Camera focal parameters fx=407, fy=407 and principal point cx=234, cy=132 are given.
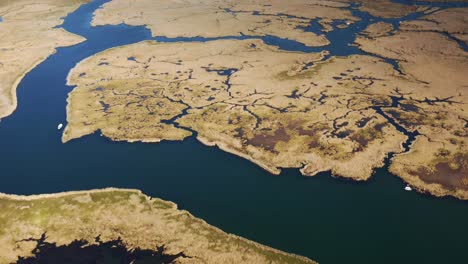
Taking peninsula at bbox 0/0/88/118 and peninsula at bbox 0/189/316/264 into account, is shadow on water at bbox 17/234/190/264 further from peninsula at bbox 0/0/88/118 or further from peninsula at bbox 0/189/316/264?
peninsula at bbox 0/0/88/118

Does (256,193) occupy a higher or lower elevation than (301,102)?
lower

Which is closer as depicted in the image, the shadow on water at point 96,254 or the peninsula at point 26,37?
the shadow on water at point 96,254

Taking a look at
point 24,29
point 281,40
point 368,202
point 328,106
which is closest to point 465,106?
point 328,106

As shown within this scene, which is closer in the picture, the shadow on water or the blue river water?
the shadow on water

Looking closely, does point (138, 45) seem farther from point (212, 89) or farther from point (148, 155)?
point (148, 155)

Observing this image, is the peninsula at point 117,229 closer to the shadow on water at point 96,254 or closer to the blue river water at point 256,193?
the shadow on water at point 96,254

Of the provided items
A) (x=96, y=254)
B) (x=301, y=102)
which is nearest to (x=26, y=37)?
(x=301, y=102)

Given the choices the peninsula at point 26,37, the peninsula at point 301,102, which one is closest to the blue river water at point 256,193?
the peninsula at point 301,102

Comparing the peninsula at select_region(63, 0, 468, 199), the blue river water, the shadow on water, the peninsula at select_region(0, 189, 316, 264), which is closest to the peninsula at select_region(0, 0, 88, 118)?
the peninsula at select_region(63, 0, 468, 199)

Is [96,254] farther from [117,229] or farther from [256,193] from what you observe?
[256,193]
